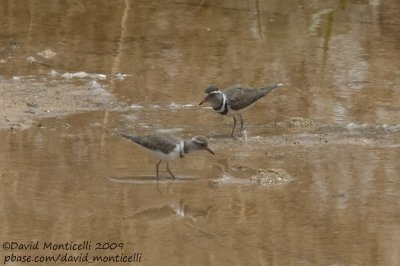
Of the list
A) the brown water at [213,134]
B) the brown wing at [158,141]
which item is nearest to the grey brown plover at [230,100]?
the brown water at [213,134]

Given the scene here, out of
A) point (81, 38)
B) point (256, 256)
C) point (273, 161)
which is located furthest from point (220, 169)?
point (81, 38)

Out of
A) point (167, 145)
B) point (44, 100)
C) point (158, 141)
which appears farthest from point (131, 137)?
point (44, 100)

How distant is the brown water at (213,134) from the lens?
930 cm

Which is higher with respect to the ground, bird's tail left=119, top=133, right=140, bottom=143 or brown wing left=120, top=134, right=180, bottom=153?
brown wing left=120, top=134, right=180, bottom=153

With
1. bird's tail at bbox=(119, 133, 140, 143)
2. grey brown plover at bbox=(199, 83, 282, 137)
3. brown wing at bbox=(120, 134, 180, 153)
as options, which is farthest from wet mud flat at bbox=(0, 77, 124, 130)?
brown wing at bbox=(120, 134, 180, 153)

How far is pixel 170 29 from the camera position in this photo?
1598cm

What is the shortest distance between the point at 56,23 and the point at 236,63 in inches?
118

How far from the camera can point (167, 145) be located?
34.8 ft

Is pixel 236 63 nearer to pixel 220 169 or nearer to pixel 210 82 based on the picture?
pixel 210 82

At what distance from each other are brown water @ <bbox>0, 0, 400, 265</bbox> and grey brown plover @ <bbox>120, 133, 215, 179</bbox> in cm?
24

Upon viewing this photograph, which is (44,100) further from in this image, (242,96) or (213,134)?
(242,96)

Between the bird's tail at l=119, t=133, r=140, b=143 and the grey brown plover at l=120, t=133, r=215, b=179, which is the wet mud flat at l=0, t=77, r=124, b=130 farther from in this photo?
the grey brown plover at l=120, t=133, r=215, b=179

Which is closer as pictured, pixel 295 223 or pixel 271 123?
pixel 295 223

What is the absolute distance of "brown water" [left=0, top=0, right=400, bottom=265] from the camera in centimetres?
930
